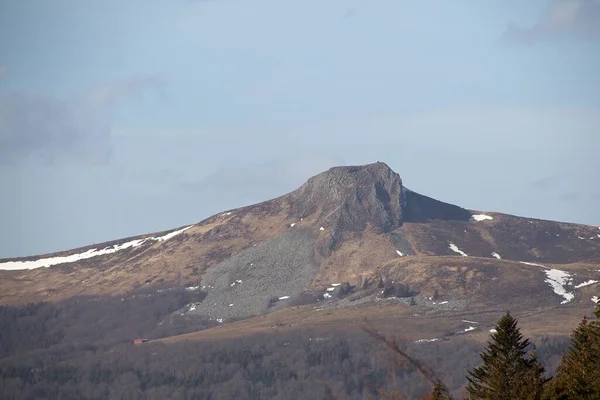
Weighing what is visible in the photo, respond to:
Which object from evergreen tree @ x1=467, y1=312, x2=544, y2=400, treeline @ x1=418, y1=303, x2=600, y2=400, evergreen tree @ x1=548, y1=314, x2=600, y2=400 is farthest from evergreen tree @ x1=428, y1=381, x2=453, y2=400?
evergreen tree @ x1=548, y1=314, x2=600, y2=400

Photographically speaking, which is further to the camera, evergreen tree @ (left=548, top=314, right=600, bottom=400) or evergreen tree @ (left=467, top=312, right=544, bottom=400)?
evergreen tree @ (left=467, top=312, right=544, bottom=400)

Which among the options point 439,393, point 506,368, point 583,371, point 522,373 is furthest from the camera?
point 506,368

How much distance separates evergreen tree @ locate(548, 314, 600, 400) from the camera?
4853cm

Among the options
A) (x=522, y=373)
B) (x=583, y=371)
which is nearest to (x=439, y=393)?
→ (x=522, y=373)

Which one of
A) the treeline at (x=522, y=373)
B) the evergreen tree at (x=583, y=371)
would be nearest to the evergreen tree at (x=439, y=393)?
the treeline at (x=522, y=373)

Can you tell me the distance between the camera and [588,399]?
4753cm

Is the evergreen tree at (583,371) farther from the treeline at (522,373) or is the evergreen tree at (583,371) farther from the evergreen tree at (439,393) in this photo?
the evergreen tree at (439,393)

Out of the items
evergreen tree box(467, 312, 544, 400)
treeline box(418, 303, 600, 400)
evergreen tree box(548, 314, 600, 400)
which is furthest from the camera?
evergreen tree box(467, 312, 544, 400)

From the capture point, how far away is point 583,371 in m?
51.6

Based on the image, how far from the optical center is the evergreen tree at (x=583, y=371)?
1911 inches

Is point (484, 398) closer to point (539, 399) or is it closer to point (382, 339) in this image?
point (539, 399)

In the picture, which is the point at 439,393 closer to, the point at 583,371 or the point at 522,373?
the point at 522,373

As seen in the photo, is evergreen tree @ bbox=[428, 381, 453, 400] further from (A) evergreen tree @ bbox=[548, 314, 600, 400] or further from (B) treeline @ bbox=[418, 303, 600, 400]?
(A) evergreen tree @ bbox=[548, 314, 600, 400]

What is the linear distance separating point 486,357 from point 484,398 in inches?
95.0
